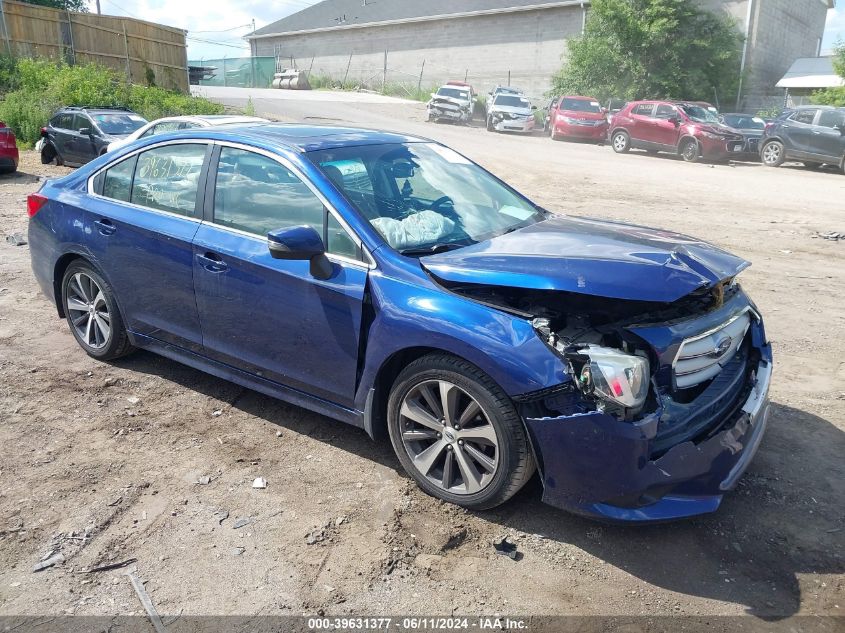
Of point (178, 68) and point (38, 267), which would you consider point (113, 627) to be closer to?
point (38, 267)

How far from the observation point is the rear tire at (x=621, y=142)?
23.9 m

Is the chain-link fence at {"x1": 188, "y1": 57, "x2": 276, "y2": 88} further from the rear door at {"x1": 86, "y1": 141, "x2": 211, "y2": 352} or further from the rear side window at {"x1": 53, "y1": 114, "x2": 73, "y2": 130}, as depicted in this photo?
the rear door at {"x1": 86, "y1": 141, "x2": 211, "y2": 352}

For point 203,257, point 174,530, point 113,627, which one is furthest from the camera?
point 203,257

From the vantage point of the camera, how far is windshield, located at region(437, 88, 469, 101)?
Answer: 33.4 metres

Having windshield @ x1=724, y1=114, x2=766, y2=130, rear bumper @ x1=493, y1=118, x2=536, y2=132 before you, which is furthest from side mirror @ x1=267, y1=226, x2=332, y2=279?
rear bumper @ x1=493, y1=118, x2=536, y2=132

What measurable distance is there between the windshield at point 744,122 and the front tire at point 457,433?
22831 mm

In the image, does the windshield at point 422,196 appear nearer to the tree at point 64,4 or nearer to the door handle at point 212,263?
the door handle at point 212,263

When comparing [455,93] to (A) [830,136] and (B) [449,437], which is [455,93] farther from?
(B) [449,437]

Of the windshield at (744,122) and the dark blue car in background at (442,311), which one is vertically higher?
the windshield at (744,122)

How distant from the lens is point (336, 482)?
376 centimetres

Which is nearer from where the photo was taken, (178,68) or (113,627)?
(113,627)

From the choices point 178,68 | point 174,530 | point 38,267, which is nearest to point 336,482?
point 174,530

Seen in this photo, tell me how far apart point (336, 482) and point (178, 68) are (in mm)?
34172

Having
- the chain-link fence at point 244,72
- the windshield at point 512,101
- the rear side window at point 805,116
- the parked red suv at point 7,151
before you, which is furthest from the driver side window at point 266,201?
the chain-link fence at point 244,72
